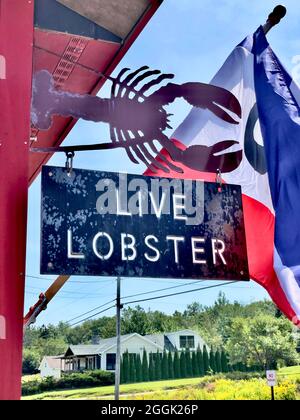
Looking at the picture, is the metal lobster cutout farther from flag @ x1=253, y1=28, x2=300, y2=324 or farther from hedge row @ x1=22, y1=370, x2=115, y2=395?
hedge row @ x1=22, y1=370, x2=115, y2=395

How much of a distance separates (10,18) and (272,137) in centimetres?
225

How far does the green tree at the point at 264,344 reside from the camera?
4103cm

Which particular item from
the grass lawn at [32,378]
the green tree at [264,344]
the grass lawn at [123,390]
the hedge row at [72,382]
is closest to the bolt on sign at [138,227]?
the grass lawn at [123,390]

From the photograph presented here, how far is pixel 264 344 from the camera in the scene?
136 feet

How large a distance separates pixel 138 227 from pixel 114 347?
36.2 m

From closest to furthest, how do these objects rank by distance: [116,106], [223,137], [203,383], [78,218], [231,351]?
[78,218] < [116,106] < [223,137] < [203,383] < [231,351]

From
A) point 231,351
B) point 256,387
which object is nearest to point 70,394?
point 256,387

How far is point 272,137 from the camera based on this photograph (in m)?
4.54

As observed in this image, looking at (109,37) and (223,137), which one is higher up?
(109,37)

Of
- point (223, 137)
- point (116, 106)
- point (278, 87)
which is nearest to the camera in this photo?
point (116, 106)

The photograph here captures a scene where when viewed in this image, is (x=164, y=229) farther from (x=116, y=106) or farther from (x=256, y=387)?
(x=256, y=387)

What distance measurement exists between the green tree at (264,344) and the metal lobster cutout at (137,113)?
3820 centimetres

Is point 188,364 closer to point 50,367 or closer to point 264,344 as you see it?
point 264,344

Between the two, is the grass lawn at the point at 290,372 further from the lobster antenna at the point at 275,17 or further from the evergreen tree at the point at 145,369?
the lobster antenna at the point at 275,17
